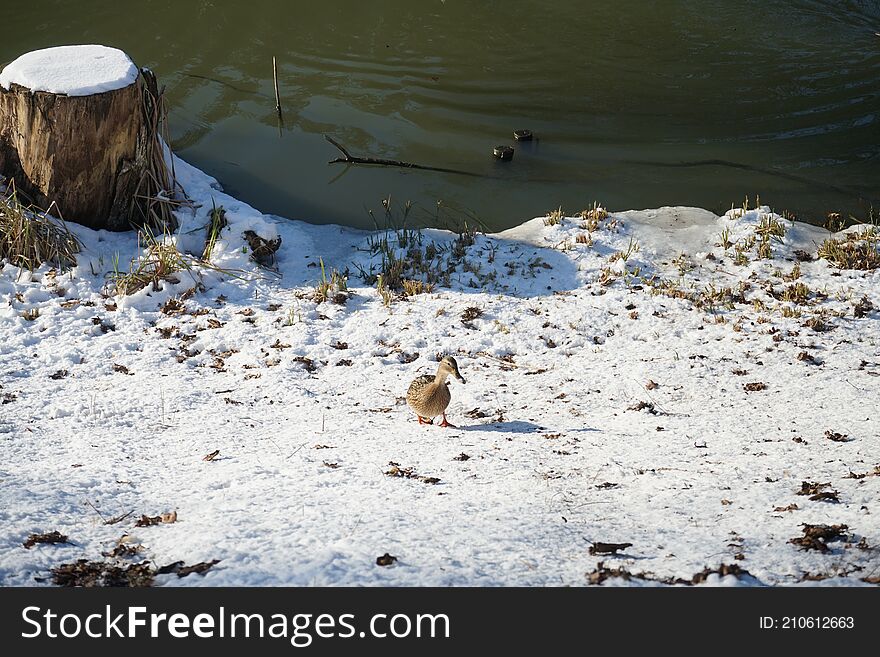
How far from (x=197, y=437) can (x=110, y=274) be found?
8.74ft

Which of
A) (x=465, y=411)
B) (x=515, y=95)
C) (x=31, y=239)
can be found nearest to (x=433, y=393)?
(x=465, y=411)

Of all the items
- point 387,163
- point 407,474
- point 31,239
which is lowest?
point 407,474

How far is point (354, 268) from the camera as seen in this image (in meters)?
7.93

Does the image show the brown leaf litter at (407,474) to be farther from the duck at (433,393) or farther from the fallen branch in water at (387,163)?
the fallen branch in water at (387,163)

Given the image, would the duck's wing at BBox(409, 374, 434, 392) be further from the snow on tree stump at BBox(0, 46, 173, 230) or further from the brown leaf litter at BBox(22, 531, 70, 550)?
the snow on tree stump at BBox(0, 46, 173, 230)

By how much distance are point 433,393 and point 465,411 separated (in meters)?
0.57

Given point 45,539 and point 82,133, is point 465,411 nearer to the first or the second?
point 45,539

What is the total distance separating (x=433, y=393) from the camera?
17.8 feet

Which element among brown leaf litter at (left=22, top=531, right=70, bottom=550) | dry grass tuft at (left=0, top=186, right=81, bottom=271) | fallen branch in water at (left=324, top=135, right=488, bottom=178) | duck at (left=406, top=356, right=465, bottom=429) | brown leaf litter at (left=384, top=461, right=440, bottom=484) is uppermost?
fallen branch in water at (left=324, top=135, right=488, bottom=178)

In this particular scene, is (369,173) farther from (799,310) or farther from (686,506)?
(686,506)

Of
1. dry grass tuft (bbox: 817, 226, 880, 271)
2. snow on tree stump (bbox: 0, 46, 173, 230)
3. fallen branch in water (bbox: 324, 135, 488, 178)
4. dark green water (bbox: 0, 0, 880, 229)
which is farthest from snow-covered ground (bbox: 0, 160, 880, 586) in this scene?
fallen branch in water (bbox: 324, 135, 488, 178)

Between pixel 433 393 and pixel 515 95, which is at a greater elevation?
pixel 515 95

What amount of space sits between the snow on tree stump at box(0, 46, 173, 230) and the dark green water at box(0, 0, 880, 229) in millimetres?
1743

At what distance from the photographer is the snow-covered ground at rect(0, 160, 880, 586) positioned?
154 inches
